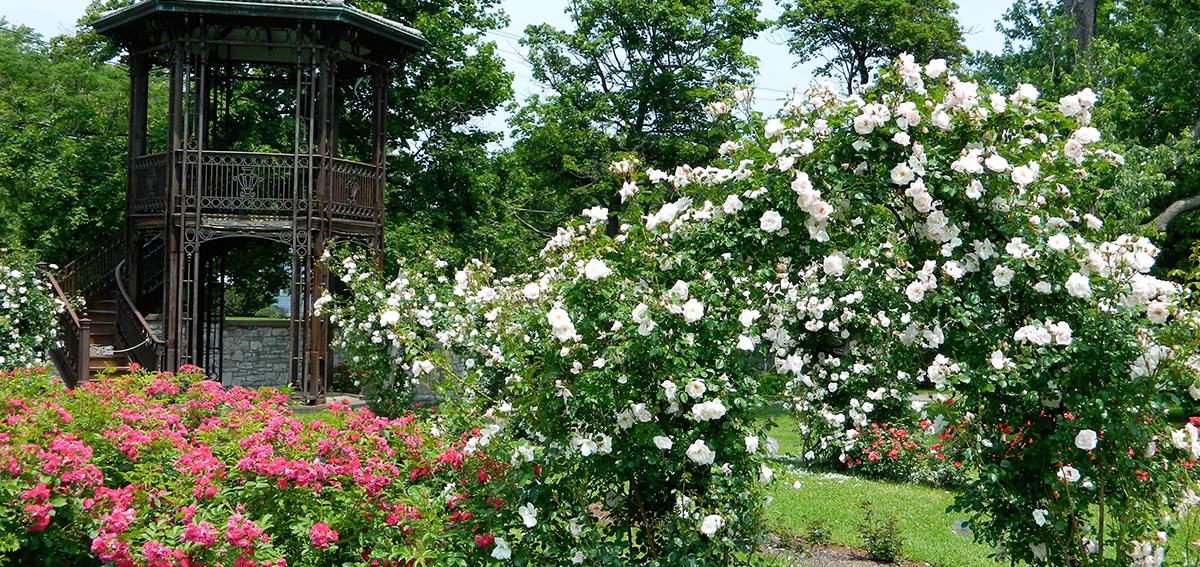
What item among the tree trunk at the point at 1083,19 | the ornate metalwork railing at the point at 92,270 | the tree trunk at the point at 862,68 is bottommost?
the ornate metalwork railing at the point at 92,270

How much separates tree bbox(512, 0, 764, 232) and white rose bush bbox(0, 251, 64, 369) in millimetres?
11273

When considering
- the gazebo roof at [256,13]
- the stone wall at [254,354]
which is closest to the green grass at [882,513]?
the gazebo roof at [256,13]

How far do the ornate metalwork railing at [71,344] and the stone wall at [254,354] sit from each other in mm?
3255

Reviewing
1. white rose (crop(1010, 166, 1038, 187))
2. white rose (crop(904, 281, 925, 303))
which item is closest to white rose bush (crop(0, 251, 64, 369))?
white rose (crop(904, 281, 925, 303))

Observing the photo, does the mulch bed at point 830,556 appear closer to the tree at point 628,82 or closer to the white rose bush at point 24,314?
the white rose bush at point 24,314

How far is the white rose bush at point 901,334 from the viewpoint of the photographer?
4074mm

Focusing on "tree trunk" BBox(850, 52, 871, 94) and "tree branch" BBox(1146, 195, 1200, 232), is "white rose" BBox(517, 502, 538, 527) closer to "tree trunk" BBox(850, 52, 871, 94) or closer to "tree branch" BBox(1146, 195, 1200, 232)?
"tree branch" BBox(1146, 195, 1200, 232)

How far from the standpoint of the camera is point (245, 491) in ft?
16.0

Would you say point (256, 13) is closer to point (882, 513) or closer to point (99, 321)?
point (99, 321)

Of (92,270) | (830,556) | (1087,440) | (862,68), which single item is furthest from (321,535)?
(862,68)

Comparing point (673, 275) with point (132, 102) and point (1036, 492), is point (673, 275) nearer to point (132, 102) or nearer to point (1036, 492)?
point (1036, 492)

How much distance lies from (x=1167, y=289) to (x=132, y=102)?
1427 centimetres

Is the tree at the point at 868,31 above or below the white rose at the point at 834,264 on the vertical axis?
above

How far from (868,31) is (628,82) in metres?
6.73
